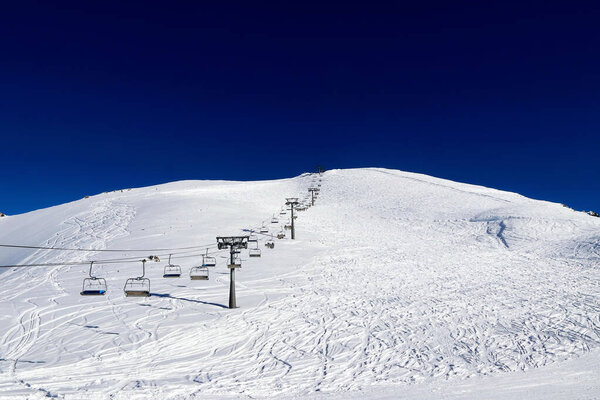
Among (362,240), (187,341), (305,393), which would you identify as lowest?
(305,393)

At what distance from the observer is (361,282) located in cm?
2298

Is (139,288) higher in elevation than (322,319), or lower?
higher

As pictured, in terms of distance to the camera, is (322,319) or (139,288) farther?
(139,288)

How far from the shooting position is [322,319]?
52.1ft

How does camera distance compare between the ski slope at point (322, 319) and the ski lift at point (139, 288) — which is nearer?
the ski slope at point (322, 319)

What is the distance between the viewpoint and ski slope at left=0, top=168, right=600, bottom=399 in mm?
10234

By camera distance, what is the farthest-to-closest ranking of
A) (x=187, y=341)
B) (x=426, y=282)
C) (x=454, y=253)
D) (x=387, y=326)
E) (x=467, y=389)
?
(x=454, y=253)
(x=426, y=282)
(x=387, y=326)
(x=187, y=341)
(x=467, y=389)

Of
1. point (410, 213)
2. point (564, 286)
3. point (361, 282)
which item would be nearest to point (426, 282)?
point (361, 282)

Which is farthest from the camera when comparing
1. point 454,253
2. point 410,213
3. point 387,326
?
point 410,213

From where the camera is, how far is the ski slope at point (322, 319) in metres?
10.2

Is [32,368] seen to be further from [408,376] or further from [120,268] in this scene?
[120,268]

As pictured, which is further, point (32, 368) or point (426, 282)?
point (426, 282)

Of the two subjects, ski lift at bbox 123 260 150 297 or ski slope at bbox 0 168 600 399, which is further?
ski lift at bbox 123 260 150 297

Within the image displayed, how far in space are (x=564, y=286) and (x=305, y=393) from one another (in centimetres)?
1896
